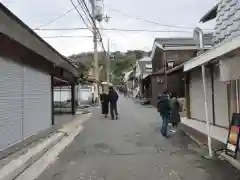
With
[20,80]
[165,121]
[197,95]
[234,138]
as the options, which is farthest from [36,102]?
[197,95]

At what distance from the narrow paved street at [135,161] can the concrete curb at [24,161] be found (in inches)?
21.0

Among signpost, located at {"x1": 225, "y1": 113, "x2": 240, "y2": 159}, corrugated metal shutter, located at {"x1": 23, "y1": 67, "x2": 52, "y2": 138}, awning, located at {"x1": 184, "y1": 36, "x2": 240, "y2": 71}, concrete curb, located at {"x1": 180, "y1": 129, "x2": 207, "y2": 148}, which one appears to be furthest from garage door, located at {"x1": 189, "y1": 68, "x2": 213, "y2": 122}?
signpost, located at {"x1": 225, "y1": 113, "x2": 240, "y2": 159}

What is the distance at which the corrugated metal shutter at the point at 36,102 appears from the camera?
12119 millimetres

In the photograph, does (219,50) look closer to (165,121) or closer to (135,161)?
(135,161)

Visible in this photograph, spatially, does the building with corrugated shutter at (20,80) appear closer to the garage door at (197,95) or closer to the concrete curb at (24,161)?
the concrete curb at (24,161)

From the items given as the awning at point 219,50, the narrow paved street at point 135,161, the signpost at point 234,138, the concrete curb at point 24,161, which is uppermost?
the awning at point 219,50

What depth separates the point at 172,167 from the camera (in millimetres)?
9172

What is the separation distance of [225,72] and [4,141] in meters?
5.89

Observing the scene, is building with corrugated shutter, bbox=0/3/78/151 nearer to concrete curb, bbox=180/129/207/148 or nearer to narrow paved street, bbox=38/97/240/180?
narrow paved street, bbox=38/97/240/180

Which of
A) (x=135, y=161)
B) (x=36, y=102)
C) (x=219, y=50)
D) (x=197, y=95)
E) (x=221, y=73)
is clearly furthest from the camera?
(x=197, y=95)

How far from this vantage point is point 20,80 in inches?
449

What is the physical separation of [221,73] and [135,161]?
346 cm

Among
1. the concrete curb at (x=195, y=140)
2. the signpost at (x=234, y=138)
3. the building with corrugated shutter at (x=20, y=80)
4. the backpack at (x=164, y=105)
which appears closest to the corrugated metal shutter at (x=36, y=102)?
the building with corrugated shutter at (x=20, y=80)

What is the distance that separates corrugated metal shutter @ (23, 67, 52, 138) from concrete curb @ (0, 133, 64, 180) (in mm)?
662
